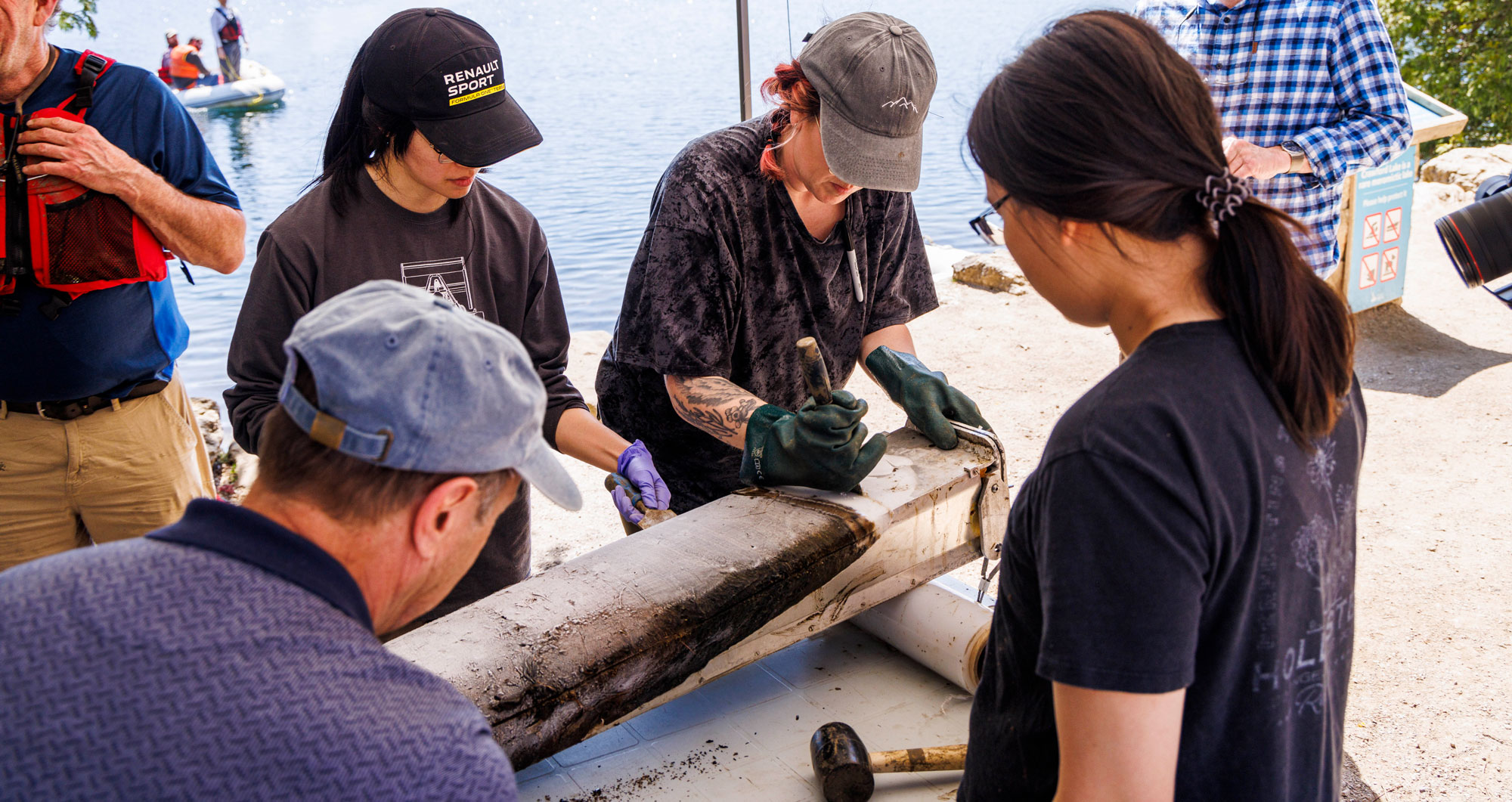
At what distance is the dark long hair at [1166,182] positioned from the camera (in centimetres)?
90

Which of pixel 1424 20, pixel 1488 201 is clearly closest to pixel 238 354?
pixel 1488 201

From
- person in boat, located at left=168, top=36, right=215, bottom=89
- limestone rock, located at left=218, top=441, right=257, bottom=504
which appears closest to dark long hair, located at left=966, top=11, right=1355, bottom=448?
limestone rock, located at left=218, top=441, right=257, bottom=504

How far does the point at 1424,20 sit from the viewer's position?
25.6 feet

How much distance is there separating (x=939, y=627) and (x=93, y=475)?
1.79 metres

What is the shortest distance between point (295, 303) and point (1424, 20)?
29.3ft

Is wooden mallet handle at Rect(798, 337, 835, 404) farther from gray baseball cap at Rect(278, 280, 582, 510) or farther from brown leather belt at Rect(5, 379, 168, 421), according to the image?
brown leather belt at Rect(5, 379, 168, 421)

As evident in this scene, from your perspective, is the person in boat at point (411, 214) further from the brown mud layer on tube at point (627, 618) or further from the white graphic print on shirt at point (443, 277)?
the brown mud layer on tube at point (627, 618)

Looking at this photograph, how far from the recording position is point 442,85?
→ 183 centimetres

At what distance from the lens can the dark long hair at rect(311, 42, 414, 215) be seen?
189 centimetres

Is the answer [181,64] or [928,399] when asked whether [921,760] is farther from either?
[181,64]

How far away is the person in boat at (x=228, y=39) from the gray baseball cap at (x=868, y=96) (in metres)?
14.8

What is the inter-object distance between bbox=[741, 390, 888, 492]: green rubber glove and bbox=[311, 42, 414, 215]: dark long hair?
2.86 ft

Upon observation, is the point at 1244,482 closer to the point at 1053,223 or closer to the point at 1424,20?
the point at 1053,223

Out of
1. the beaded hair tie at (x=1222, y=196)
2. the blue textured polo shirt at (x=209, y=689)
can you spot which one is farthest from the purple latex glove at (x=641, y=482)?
the beaded hair tie at (x=1222, y=196)
